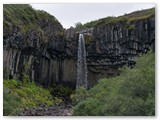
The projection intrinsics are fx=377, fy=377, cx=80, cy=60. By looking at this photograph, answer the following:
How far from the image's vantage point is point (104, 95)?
40.2 ft

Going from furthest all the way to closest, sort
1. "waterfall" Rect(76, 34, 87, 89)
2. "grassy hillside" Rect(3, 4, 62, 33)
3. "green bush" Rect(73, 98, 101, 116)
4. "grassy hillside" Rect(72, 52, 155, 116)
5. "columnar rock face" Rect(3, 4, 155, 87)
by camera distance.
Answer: "waterfall" Rect(76, 34, 87, 89)
"columnar rock face" Rect(3, 4, 155, 87)
"grassy hillside" Rect(3, 4, 62, 33)
"green bush" Rect(73, 98, 101, 116)
"grassy hillside" Rect(72, 52, 155, 116)

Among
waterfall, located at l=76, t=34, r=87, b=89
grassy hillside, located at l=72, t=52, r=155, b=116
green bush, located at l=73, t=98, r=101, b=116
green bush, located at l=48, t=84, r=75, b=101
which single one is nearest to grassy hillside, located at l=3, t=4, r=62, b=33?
waterfall, located at l=76, t=34, r=87, b=89

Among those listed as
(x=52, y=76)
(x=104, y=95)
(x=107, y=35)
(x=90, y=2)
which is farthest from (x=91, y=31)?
(x=90, y=2)

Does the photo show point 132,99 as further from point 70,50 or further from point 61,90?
point 70,50

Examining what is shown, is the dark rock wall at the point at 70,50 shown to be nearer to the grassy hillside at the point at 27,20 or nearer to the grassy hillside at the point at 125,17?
the grassy hillside at the point at 27,20

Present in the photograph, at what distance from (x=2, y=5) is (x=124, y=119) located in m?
4.38

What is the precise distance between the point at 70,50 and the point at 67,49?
0.21m

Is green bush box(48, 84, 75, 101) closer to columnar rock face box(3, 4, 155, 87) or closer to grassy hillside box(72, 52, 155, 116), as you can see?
columnar rock face box(3, 4, 155, 87)

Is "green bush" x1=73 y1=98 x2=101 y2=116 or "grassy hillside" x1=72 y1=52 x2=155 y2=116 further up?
"grassy hillside" x1=72 y1=52 x2=155 y2=116

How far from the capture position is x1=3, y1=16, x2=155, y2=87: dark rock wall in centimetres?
1916

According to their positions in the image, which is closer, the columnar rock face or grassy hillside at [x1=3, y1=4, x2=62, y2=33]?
grassy hillside at [x1=3, y1=4, x2=62, y2=33]

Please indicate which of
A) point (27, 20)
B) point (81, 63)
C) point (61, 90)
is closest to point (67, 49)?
point (81, 63)

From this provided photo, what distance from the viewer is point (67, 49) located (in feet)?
79.3

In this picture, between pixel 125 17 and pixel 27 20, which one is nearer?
pixel 125 17
